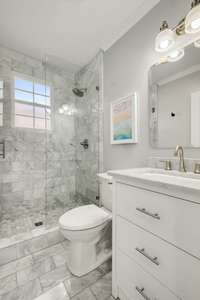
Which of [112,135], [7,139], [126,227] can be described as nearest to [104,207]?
[126,227]

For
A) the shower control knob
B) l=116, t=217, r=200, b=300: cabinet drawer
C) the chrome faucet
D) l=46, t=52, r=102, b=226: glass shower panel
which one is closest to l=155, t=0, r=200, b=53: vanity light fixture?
the chrome faucet

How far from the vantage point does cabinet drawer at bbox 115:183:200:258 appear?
0.57 metres

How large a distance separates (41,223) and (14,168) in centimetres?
91

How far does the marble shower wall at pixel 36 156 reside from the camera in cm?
202

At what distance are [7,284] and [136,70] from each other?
2.28m

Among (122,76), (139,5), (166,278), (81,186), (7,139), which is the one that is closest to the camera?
(166,278)

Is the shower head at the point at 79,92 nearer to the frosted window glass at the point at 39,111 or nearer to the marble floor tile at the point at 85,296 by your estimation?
the frosted window glass at the point at 39,111

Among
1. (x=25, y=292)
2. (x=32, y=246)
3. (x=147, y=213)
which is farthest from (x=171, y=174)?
(x=32, y=246)

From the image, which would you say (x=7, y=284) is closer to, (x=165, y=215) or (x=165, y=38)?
(x=165, y=215)

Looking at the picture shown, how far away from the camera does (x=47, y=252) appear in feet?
4.83

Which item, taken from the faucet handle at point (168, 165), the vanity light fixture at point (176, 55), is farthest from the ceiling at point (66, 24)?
the faucet handle at point (168, 165)

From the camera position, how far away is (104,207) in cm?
154

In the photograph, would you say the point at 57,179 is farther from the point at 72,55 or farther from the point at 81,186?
the point at 72,55

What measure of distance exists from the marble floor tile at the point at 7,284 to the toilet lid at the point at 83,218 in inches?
23.8
